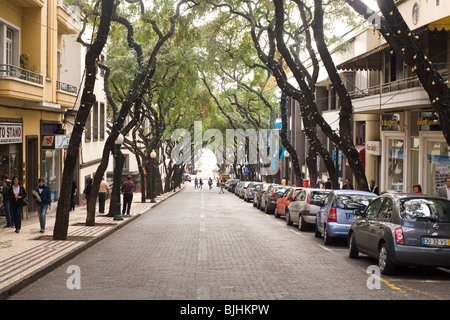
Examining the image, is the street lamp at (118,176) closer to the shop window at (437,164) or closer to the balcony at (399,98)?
the balcony at (399,98)

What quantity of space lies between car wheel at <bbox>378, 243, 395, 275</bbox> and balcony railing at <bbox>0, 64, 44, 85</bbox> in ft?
40.1

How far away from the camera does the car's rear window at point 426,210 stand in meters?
11.6

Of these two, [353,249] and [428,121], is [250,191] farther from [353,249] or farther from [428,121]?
[353,249]

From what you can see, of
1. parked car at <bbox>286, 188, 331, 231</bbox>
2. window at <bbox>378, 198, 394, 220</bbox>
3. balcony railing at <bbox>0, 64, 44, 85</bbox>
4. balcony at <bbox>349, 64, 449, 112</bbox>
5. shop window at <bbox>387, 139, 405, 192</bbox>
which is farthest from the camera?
shop window at <bbox>387, 139, 405, 192</bbox>

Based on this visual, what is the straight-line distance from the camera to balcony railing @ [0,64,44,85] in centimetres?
1909

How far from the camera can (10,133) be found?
69.1 ft

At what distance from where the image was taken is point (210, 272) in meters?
11.6

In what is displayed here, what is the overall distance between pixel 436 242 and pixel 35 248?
862cm

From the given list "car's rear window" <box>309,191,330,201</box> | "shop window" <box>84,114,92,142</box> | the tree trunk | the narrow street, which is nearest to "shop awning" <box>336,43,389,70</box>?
"car's rear window" <box>309,191,330,201</box>

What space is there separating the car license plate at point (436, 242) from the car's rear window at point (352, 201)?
5.37m

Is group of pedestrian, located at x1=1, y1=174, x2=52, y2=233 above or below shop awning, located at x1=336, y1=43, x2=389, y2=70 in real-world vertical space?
below

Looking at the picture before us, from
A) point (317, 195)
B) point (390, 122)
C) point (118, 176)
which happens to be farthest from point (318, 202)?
point (390, 122)

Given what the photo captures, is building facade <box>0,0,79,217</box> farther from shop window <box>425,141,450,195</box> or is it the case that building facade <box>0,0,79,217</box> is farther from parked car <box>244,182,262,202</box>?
parked car <box>244,182,262,202</box>
